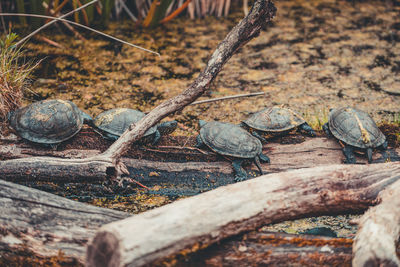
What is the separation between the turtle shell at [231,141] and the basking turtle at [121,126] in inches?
11.9

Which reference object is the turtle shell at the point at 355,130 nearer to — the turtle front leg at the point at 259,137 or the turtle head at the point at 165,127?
the turtle front leg at the point at 259,137

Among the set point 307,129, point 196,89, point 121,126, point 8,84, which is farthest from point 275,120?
point 8,84

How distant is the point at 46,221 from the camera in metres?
1.78

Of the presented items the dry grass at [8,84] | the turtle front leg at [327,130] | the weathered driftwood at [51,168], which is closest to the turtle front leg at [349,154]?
the turtle front leg at [327,130]

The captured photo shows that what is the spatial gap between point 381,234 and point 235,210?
584mm

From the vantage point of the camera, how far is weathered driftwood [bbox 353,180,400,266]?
4.80ft

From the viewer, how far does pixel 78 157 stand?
2541 millimetres

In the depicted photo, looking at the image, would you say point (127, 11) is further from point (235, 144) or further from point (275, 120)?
point (235, 144)

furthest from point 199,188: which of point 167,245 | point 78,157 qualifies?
point 167,245

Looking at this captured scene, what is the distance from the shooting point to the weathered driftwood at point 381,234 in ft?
4.80

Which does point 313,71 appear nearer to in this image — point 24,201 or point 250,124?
point 250,124

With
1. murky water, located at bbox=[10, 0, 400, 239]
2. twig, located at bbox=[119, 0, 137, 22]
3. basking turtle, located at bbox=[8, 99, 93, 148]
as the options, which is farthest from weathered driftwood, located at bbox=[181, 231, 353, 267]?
twig, located at bbox=[119, 0, 137, 22]

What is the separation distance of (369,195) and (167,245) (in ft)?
3.34

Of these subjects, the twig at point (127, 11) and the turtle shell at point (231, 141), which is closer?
the turtle shell at point (231, 141)
